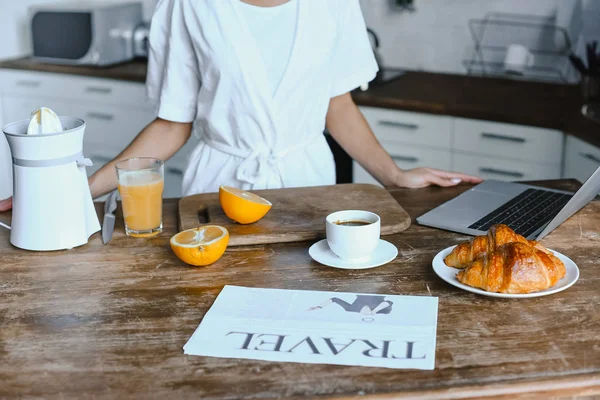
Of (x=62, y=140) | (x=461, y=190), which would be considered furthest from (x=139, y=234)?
(x=461, y=190)

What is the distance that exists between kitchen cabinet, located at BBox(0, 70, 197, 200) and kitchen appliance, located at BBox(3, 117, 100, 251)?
2.11 metres

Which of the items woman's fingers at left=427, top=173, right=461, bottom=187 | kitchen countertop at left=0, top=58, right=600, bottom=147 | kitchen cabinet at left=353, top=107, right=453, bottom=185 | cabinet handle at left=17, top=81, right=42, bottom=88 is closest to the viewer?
woman's fingers at left=427, top=173, right=461, bottom=187

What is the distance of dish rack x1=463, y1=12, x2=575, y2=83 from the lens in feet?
10.3

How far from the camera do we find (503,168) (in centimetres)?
281

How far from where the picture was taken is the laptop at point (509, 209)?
4.40 ft

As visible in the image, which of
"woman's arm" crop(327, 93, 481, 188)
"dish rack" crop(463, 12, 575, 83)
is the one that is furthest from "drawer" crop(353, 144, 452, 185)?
"woman's arm" crop(327, 93, 481, 188)

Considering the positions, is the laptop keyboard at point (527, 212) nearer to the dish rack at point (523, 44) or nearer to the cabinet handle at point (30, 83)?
the dish rack at point (523, 44)

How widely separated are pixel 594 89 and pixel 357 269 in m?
1.82

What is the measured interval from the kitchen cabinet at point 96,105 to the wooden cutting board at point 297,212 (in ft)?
6.35

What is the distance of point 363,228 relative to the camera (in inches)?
47.8

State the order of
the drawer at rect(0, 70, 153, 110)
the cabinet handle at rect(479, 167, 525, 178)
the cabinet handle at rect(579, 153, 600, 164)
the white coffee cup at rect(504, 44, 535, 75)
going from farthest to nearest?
the drawer at rect(0, 70, 153, 110) < the white coffee cup at rect(504, 44, 535, 75) < the cabinet handle at rect(479, 167, 525, 178) < the cabinet handle at rect(579, 153, 600, 164)

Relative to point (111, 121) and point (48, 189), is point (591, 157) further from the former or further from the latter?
point (111, 121)

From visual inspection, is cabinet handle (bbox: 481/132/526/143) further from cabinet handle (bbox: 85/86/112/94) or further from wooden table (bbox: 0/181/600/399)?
cabinet handle (bbox: 85/86/112/94)

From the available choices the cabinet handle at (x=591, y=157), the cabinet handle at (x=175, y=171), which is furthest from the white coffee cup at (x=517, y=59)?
the cabinet handle at (x=175, y=171)
